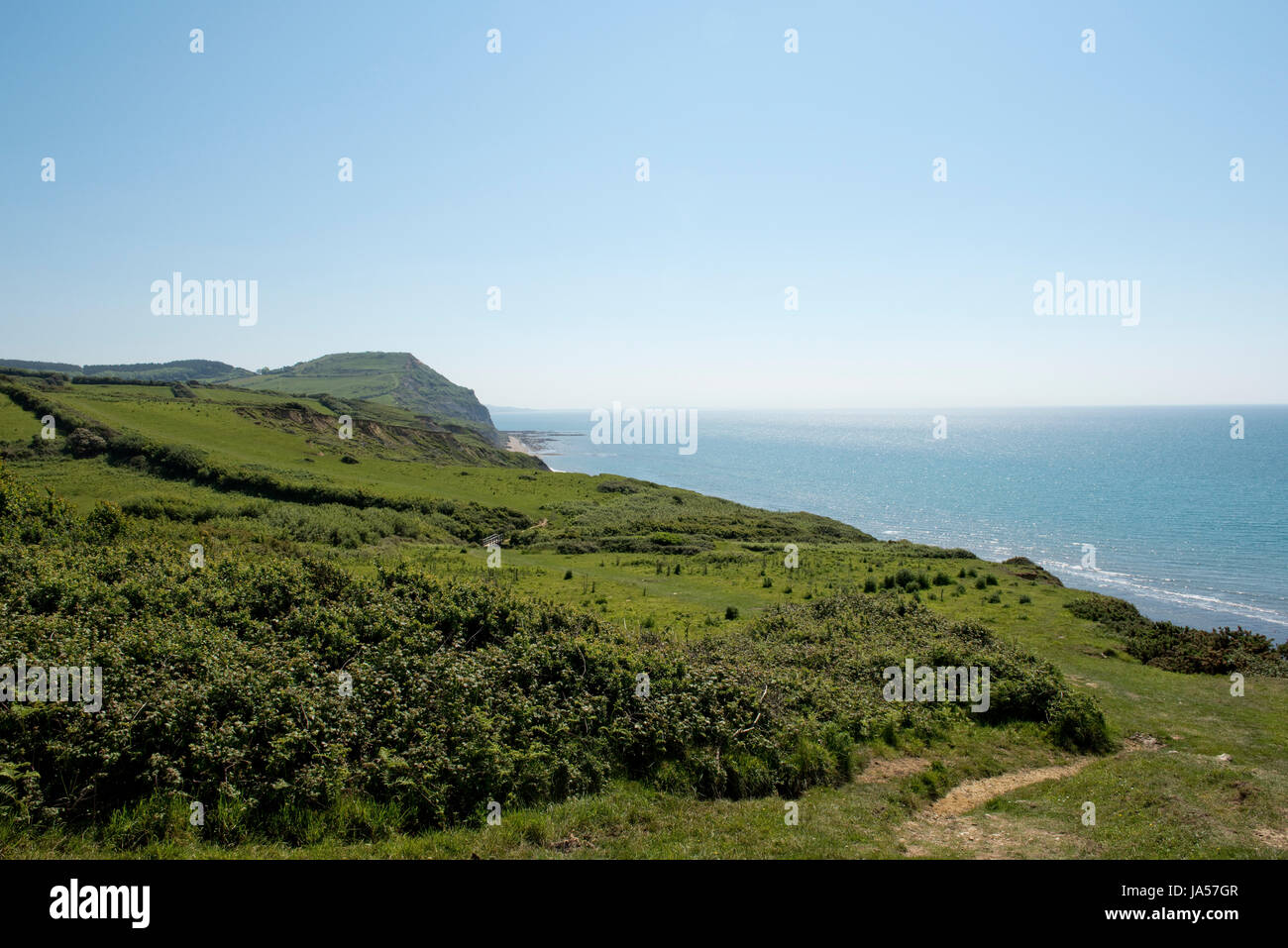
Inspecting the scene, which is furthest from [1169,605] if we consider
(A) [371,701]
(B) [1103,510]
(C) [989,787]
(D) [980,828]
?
(A) [371,701]

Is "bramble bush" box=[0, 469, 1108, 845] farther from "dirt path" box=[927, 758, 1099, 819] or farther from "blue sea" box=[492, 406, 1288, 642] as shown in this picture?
"blue sea" box=[492, 406, 1288, 642]

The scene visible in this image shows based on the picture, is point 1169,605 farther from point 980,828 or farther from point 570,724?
point 570,724

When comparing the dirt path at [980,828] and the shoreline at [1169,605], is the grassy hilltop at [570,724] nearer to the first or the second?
the dirt path at [980,828]

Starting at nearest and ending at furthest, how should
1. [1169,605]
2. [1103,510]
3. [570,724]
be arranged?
[570,724]
[1169,605]
[1103,510]

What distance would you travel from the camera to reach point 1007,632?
27.5 metres

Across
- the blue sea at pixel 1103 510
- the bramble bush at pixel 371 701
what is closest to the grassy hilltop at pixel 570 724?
the bramble bush at pixel 371 701

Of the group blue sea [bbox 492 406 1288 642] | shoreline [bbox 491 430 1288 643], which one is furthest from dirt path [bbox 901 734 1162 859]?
blue sea [bbox 492 406 1288 642]

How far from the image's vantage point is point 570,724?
13.8 meters

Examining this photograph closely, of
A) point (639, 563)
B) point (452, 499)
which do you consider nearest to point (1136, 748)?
point (639, 563)

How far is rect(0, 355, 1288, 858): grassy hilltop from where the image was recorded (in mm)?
10133

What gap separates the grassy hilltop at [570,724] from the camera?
10133mm

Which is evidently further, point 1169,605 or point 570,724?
point 1169,605

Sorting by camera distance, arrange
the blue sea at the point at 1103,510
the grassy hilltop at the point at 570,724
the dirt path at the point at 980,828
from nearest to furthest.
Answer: the grassy hilltop at the point at 570,724 < the dirt path at the point at 980,828 < the blue sea at the point at 1103,510
